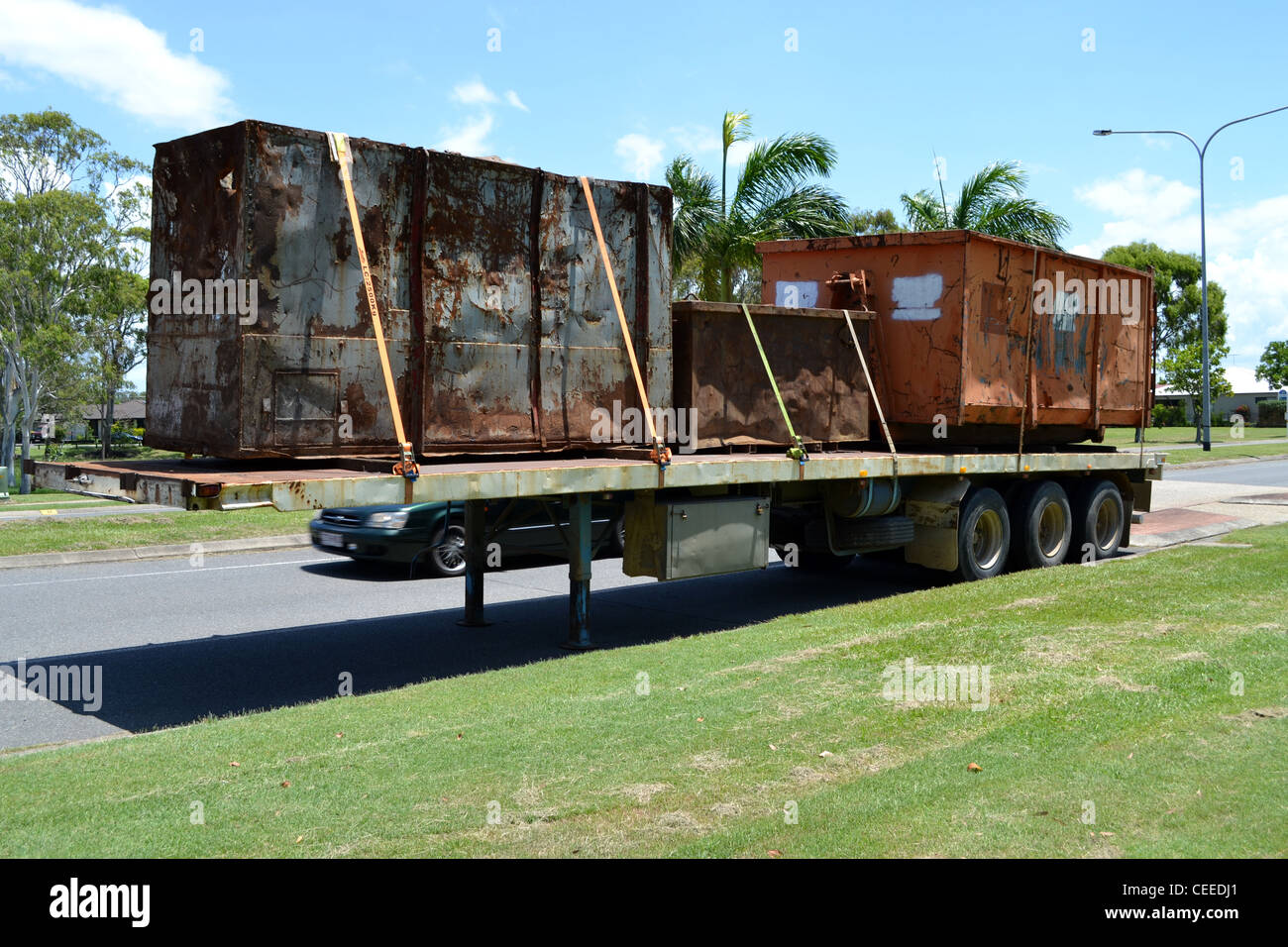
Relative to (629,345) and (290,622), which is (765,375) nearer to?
(629,345)

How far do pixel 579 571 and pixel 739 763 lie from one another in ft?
12.2

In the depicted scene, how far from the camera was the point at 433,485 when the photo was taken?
7.16m

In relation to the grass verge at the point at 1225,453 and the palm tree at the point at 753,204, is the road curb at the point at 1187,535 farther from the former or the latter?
the grass verge at the point at 1225,453

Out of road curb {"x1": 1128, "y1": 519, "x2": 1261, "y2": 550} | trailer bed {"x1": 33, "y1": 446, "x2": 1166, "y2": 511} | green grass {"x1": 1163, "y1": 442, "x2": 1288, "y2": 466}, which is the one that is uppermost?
trailer bed {"x1": 33, "y1": 446, "x2": 1166, "y2": 511}

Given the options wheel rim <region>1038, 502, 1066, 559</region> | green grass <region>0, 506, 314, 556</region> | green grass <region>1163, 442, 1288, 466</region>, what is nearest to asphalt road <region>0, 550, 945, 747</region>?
green grass <region>0, 506, 314, 556</region>

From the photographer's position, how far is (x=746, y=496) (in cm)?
973

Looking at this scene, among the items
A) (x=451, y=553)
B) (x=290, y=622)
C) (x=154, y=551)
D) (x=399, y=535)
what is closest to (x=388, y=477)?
(x=290, y=622)

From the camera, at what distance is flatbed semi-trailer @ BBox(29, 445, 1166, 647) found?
6988 millimetres

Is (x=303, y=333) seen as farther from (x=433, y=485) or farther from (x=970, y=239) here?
(x=970, y=239)

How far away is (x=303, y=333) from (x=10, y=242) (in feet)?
123

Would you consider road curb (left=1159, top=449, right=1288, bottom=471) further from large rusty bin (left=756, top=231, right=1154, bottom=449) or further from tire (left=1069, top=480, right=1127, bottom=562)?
large rusty bin (left=756, top=231, right=1154, bottom=449)

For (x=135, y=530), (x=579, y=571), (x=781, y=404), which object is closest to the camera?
(x=579, y=571)

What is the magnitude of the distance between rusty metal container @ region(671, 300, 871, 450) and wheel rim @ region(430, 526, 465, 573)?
4.38m

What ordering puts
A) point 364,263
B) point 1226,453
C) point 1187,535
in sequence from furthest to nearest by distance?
point 1226,453 → point 1187,535 → point 364,263
